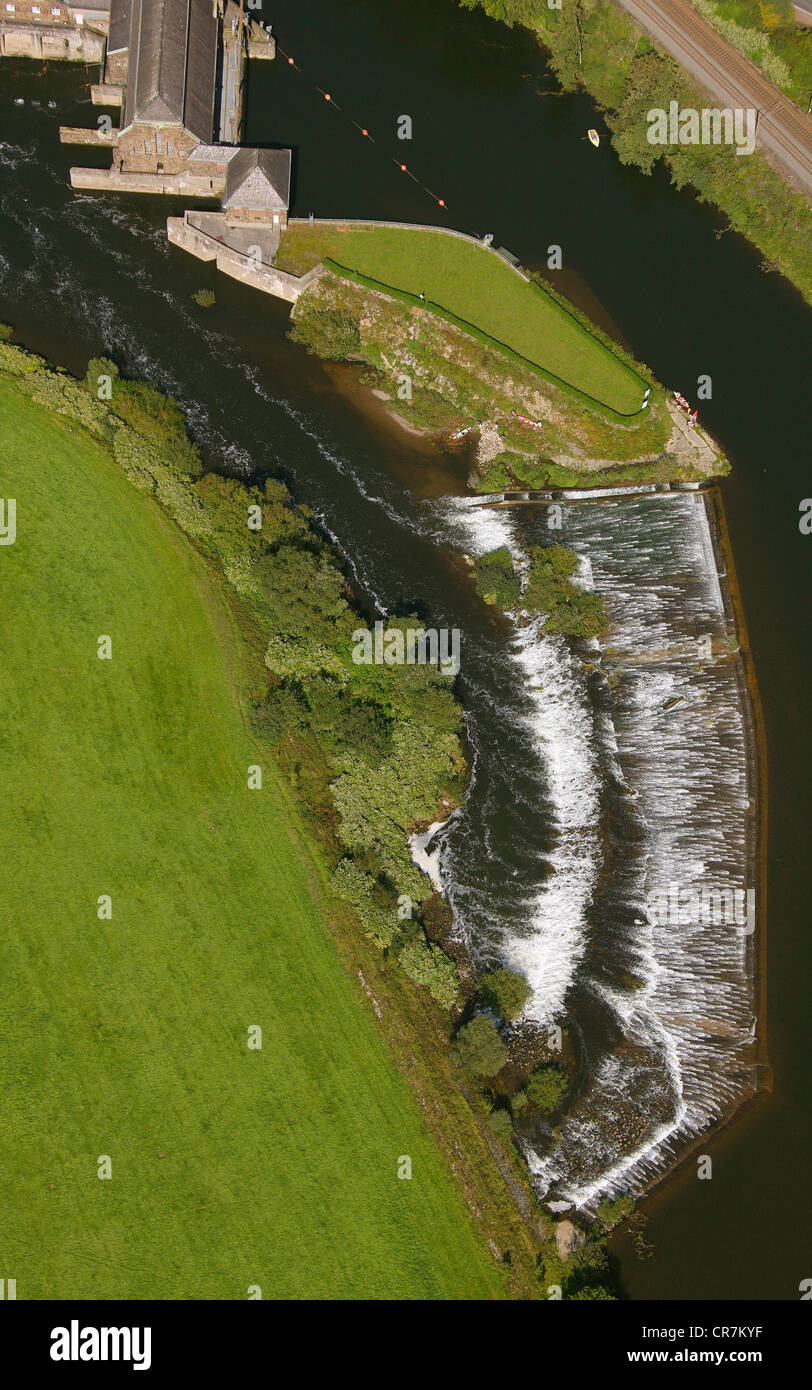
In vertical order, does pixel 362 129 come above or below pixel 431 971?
above

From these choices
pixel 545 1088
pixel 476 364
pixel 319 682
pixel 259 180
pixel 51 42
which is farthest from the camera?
pixel 51 42

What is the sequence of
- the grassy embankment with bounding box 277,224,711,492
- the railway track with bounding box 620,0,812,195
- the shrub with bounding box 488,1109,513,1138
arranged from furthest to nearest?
the railway track with bounding box 620,0,812,195 < the grassy embankment with bounding box 277,224,711,492 < the shrub with bounding box 488,1109,513,1138

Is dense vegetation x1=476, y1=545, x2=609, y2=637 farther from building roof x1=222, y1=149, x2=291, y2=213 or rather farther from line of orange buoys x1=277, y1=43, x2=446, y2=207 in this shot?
building roof x1=222, y1=149, x2=291, y2=213

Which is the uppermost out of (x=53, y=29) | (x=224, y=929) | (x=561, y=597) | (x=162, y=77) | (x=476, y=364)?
(x=53, y=29)

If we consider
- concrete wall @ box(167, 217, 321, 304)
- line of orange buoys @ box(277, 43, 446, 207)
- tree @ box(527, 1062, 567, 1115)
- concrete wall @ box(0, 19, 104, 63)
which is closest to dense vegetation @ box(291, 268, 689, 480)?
concrete wall @ box(167, 217, 321, 304)

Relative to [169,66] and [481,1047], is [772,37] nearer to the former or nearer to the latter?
[169,66]

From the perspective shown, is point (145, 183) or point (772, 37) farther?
point (772, 37)

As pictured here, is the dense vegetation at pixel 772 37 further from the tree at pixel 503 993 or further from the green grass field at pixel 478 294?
the tree at pixel 503 993

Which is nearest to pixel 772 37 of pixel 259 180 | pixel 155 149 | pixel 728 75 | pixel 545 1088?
pixel 728 75
